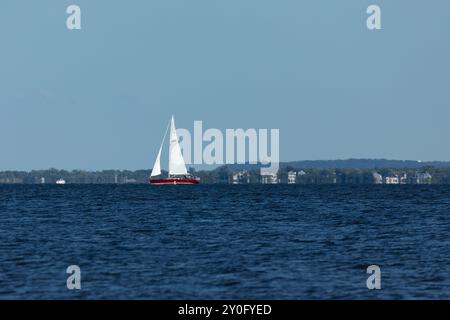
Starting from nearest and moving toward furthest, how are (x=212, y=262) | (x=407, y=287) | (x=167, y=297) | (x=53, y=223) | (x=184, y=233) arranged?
(x=167, y=297), (x=407, y=287), (x=212, y=262), (x=184, y=233), (x=53, y=223)

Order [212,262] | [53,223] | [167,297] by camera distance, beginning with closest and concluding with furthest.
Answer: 1. [167,297]
2. [212,262]
3. [53,223]

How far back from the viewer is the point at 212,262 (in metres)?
49.2

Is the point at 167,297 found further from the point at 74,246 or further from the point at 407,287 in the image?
the point at 74,246

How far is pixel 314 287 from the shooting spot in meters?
40.3

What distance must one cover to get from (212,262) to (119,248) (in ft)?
28.9
